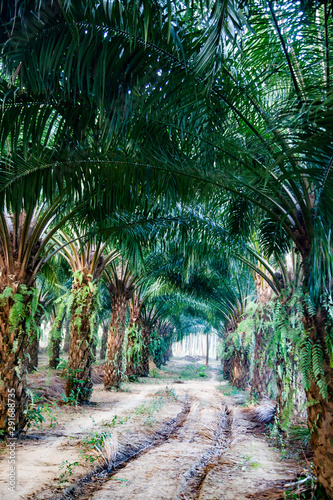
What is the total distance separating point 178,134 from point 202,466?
4282mm

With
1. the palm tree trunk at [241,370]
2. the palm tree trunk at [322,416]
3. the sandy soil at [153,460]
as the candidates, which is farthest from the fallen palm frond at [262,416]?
the palm tree trunk at [241,370]

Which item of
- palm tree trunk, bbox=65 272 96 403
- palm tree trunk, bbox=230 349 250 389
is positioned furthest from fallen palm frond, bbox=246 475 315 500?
palm tree trunk, bbox=230 349 250 389

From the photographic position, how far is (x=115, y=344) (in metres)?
12.2

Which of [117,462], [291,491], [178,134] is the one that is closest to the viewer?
[291,491]

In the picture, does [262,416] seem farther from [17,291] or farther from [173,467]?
[17,291]

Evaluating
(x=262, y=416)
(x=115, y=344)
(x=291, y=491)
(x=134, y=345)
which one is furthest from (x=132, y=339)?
(x=291, y=491)

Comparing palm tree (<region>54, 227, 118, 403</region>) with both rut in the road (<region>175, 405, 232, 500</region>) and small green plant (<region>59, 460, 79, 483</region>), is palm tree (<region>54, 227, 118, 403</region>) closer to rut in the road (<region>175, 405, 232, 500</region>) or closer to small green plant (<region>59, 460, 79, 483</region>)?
rut in the road (<region>175, 405, 232, 500</region>)

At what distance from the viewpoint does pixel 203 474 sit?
4.61 meters

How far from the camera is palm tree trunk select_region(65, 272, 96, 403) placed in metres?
8.56

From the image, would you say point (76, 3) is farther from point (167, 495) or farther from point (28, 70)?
point (167, 495)

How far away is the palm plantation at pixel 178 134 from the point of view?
288cm

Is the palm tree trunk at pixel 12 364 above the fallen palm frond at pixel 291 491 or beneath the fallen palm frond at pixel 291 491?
above

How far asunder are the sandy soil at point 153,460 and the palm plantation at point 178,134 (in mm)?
901

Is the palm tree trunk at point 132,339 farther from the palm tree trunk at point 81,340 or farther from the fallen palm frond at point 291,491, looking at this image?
the fallen palm frond at point 291,491
